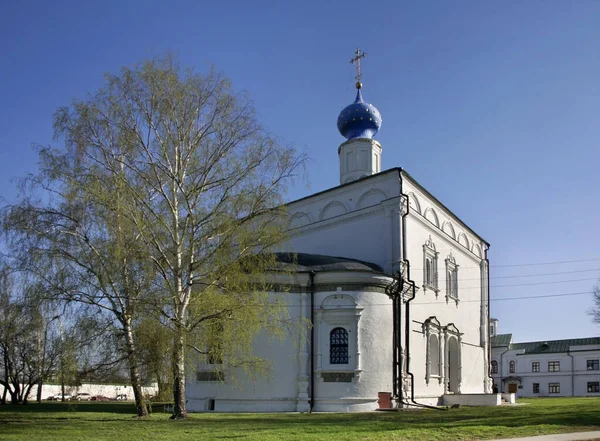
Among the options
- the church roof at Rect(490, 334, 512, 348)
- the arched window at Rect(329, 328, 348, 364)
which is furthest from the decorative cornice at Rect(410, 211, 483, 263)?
the church roof at Rect(490, 334, 512, 348)

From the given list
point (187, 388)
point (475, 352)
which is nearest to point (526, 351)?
point (475, 352)

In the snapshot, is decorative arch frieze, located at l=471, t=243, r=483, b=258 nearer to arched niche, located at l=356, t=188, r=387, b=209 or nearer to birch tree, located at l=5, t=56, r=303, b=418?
arched niche, located at l=356, t=188, r=387, b=209

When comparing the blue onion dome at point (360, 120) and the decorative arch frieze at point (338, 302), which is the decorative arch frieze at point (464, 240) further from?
the decorative arch frieze at point (338, 302)

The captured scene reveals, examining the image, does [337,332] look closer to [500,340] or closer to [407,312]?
[407,312]

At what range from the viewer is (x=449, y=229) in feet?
102

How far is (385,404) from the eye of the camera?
70.2 ft

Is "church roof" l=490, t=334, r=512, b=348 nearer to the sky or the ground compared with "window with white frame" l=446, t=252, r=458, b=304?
nearer to the ground

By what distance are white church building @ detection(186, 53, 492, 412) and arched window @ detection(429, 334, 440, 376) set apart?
0.06 m

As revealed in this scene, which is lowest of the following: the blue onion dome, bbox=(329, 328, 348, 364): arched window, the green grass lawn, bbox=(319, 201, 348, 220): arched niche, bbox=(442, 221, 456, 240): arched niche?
the green grass lawn

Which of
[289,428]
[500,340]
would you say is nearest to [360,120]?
[289,428]

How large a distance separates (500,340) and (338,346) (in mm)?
48794

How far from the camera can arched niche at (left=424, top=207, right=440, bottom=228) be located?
27859mm

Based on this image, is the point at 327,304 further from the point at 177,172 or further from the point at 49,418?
the point at 49,418

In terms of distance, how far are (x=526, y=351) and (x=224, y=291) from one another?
53440mm
